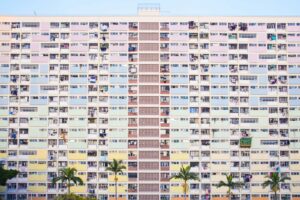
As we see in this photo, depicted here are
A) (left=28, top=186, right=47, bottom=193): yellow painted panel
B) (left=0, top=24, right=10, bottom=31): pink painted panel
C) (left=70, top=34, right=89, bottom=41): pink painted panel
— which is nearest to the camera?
(left=28, top=186, right=47, bottom=193): yellow painted panel

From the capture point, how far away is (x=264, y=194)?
96500 millimetres

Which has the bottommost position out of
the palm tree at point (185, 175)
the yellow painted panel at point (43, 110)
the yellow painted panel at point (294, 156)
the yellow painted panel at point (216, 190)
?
the yellow painted panel at point (216, 190)

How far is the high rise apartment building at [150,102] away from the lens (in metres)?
96.5

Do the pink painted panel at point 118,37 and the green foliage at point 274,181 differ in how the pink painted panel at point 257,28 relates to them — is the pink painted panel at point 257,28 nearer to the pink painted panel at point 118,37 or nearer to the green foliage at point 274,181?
the pink painted panel at point 118,37

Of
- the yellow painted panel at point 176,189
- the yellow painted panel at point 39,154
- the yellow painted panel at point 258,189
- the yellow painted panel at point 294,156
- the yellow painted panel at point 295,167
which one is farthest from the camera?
the yellow painted panel at point 294,156

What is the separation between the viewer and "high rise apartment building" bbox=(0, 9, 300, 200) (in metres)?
96.5

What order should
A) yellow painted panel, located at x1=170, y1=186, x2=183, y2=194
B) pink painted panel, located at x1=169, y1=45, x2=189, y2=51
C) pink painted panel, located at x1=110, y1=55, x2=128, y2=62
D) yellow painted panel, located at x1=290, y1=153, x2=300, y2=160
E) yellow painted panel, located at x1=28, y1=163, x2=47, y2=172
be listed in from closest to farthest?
yellow painted panel, located at x1=170, y1=186, x2=183, y2=194, yellow painted panel, located at x1=28, y1=163, x2=47, y2=172, yellow painted panel, located at x1=290, y1=153, x2=300, y2=160, pink painted panel, located at x1=110, y1=55, x2=128, y2=62, pink painted panel, located at x1=169, y1=45, x2=189, y2=51

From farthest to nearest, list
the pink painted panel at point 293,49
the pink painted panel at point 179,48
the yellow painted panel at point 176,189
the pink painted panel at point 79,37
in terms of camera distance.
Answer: the pink painted panel at point 293,49 < the pink painted panel at point 79,37 < the pink painted panel at point 179,48 < the yellow painted panel at point 176,189

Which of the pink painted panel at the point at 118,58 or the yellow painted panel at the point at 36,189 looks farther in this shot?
the pink painted panel at the point at 118,58

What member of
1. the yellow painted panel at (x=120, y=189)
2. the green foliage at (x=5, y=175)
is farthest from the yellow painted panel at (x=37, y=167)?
the yellow painted panel at (x=120, y=189)

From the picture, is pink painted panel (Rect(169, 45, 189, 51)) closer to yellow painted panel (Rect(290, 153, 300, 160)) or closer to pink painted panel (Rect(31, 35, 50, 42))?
pink painted panel (Rect(31, 35, 50, 42))

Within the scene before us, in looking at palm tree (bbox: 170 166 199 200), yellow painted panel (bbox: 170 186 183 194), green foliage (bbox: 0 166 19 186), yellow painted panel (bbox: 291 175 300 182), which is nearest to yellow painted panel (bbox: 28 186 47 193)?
green foliage (bbox: 0 166 19 186)

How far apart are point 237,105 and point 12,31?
44.3m

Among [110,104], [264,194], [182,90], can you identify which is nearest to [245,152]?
[264,194]
